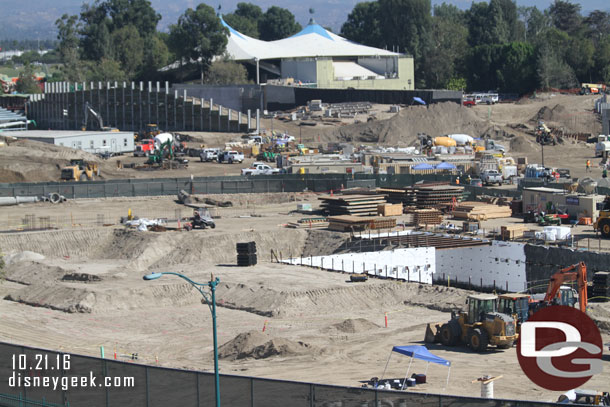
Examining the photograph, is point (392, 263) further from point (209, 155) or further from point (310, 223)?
point (209, 155)

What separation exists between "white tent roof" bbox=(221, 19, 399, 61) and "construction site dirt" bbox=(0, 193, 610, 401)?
254 feet

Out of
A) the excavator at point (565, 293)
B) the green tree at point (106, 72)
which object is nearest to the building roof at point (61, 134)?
the green tree at point (106, 72)

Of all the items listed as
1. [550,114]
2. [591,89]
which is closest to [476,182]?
[550,114]

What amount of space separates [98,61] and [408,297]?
116 metres

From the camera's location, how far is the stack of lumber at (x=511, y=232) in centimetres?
4666

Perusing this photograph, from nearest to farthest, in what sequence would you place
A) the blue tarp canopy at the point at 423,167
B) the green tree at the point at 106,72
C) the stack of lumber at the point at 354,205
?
the stack of lumber at the point at 354,205
the blue tarp canopy at the point at 423,167
the green tree at the point at 106,72

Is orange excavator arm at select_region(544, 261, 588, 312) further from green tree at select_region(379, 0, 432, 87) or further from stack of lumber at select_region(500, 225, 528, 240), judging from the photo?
green tree at select_region(379, 0, 432, 87)

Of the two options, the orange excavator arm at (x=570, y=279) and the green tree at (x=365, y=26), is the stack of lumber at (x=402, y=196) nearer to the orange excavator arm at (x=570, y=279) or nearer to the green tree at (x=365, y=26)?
the orange excavator arm at (x=570, y=279)

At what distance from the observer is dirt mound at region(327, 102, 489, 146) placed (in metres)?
91.4

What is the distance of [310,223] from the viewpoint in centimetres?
5369

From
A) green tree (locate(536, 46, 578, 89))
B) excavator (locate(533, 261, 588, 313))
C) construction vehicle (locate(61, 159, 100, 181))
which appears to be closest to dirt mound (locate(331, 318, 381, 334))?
excavator (locate(533, 261, 588, 313))

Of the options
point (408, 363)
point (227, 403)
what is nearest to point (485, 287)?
point (408, 363)

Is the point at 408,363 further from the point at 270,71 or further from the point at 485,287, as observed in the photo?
the point at 270,71

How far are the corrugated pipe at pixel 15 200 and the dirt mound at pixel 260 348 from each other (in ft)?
104
